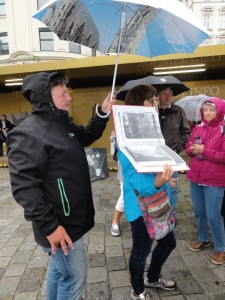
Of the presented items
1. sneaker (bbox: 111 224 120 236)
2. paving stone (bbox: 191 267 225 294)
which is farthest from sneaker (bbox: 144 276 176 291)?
sneaker (bbox: 111 224 120 236)

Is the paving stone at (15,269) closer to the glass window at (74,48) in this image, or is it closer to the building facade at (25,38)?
the building facade at (25,38)

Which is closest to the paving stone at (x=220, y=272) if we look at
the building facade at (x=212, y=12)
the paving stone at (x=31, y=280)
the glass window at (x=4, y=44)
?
the paving stone at (x=31, y=280)

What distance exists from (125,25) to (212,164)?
1581 millimetres

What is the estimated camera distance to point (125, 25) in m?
2.20

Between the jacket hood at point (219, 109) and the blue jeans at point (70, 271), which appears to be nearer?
the blue jeans at point (70, 271)

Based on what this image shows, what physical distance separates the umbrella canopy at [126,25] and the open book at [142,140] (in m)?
0.73

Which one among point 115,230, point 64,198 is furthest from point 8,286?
point 64,198

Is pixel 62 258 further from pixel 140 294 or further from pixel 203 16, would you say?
pixel 203 16

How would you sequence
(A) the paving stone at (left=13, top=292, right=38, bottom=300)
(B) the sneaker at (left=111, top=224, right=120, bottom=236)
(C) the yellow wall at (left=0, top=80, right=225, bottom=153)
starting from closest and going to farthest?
(A) the paving stone at (left=13, top=292, right=38, bottom=300) → (B) the sneaker at (left=111, top=224, right=120, bottom=236) → (C) the yellow wall at (left=0, top=80, right=225, bottom=153)

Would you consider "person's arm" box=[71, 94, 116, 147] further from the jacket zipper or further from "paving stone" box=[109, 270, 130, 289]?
"paving stone" box=[109, 270, 130, 289]

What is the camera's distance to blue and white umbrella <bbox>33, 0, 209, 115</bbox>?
6.57ft

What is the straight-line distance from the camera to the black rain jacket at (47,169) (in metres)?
1.52

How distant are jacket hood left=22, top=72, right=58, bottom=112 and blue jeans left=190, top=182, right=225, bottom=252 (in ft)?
6.27

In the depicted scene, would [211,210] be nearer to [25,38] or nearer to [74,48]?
[74,48]
